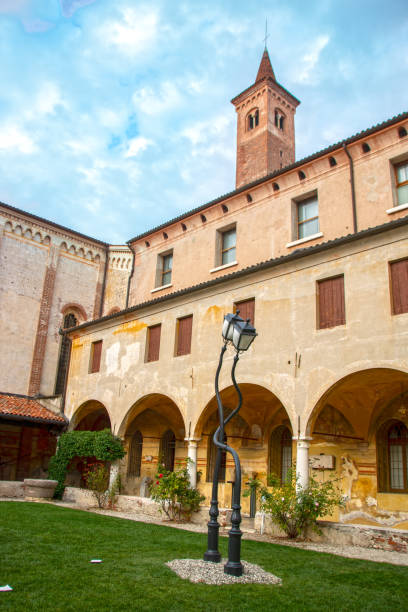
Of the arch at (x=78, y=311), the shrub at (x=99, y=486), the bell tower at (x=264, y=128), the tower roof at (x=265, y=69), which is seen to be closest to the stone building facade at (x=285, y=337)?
the shrub at (x=99, y=486)

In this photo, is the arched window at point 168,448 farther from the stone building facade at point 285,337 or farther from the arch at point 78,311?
the arch at point 78,311

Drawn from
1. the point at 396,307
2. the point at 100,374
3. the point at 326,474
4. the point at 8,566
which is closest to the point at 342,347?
the point at 396,307

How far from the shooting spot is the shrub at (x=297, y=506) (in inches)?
459

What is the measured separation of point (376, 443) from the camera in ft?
47.0

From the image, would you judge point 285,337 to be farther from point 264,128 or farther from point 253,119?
point 253,119

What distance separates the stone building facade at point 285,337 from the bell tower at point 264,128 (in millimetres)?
9222

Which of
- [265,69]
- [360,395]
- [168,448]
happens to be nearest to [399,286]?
[360,395]

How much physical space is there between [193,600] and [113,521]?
26.2ft

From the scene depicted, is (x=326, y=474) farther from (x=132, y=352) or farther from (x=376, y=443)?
(x=132, y=352)

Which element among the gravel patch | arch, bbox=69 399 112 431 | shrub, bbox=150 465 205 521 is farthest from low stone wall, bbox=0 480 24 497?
the gravel patch

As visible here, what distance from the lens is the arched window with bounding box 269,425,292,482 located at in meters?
16.8

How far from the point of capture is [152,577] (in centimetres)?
686

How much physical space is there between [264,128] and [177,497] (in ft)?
72.7

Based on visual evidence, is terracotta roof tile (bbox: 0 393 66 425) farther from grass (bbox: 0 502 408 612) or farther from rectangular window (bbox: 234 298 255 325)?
rectangular window (bbox: 234 298 255 325)
